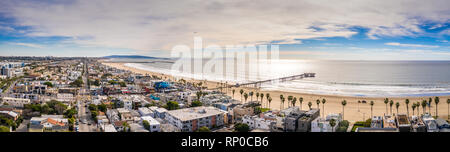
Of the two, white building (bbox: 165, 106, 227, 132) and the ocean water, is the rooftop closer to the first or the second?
white building (bbox: 165, 106, 227, 132)

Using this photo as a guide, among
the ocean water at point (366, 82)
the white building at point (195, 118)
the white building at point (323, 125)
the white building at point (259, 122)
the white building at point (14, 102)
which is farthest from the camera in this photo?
the ocean water at point (366, 82)

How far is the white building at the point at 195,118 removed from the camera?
8.86 m

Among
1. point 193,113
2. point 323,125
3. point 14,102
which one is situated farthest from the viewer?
point 14,102

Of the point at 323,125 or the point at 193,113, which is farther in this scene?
the point at 193,113

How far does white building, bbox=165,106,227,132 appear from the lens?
8.86 m

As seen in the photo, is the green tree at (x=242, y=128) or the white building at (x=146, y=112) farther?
the white building at (x=146, y=112)

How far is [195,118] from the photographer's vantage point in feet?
29.7

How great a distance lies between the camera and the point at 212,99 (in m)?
13.1

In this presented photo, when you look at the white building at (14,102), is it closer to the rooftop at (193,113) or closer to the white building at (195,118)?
the white building at (195,118)

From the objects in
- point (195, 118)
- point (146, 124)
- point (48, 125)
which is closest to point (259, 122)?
point (195, 118)

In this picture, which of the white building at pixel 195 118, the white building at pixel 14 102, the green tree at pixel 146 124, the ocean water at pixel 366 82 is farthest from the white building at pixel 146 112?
the ocean water at pixel 366 82

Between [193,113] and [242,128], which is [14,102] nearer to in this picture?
[193,113]

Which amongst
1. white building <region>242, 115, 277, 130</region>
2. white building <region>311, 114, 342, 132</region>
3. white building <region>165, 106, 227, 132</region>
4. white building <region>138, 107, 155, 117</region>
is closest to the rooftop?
white building <region>165, 106, 227, 132</region>
